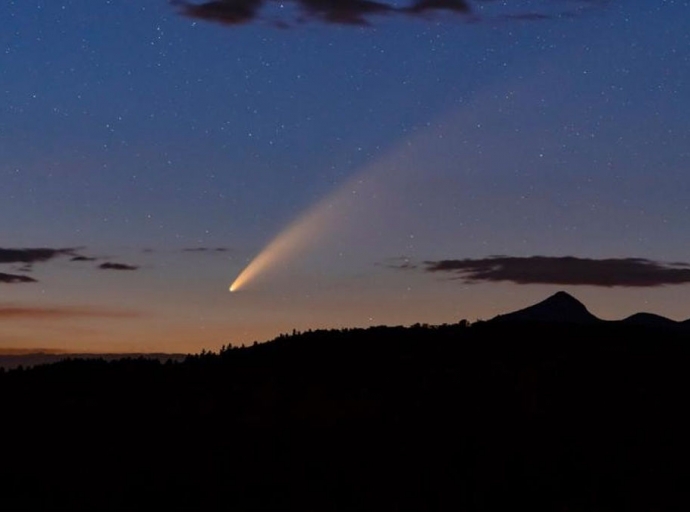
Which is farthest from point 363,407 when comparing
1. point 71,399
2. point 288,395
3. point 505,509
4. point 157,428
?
point 71,399

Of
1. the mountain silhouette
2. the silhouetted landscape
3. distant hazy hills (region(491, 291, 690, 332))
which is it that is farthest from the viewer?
the mountain silhouette

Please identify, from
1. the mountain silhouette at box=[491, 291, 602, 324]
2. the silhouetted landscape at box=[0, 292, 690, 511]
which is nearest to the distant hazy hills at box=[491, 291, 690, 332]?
the mountain silhouette at box=[491, 291, 602, 324]

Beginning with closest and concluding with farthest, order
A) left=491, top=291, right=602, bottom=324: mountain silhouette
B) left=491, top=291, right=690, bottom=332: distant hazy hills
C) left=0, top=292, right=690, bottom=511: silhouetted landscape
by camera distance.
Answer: left=0, top=292, right=690, bottom=511: silhouetted landscape < left=491, top=291, right=690, bottom=332: distant hazy hills < left=491, top=291, right=602, bottom=324: mountain silhouette

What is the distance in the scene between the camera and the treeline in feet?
73.5

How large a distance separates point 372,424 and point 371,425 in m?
0.10

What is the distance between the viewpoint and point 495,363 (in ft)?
108

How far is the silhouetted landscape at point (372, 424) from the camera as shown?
Result: 22.4 m

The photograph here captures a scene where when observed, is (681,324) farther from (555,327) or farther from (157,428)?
(157,428)

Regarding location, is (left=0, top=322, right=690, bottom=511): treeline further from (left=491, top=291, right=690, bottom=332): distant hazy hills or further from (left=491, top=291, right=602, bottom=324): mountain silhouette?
(left=491, top=291, right=602, bottom=324): mountain silhouette

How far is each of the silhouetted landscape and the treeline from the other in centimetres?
7

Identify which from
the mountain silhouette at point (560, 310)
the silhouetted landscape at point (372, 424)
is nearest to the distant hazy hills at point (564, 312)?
the mountain silhouette at point (560, 310)

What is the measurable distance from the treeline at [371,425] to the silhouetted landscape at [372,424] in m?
0.07

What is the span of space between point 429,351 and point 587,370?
570 centimetres

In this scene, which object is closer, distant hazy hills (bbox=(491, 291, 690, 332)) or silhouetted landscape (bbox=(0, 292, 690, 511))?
silhouetted landscape (bbox=(0, 292, 690, 511))
